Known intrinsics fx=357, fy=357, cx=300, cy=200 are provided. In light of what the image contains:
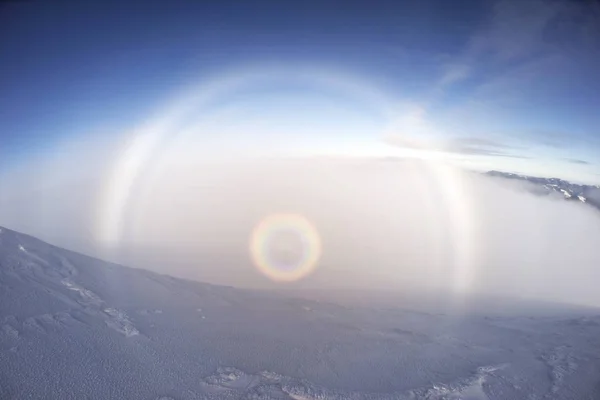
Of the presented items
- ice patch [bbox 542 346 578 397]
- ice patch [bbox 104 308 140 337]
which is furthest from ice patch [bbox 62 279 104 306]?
ice patch [bbox 542 346 578 397]

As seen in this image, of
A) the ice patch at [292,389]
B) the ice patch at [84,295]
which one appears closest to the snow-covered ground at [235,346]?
the ice patch at [292,389]

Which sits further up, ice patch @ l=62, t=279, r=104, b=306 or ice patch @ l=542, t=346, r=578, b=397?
ice patch @ l=62, t=279, r=104, b=306

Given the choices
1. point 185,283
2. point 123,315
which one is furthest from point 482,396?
point 185,283

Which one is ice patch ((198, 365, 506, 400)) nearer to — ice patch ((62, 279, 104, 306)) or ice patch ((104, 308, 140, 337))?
ice patch ((104, 308, 140, 337))

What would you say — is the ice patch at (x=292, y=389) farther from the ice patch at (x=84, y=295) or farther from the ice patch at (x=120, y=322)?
the ice patch at (x=84, y=295)

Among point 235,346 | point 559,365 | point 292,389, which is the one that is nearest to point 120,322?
point 235,346

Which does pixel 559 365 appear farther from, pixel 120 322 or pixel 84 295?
pixel 84 295

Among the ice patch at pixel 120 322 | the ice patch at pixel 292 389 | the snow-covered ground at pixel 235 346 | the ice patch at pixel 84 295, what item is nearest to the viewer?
the ice patch at pixel 292 389

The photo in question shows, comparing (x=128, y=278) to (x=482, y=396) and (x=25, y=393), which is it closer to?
(x=25, y=393)
